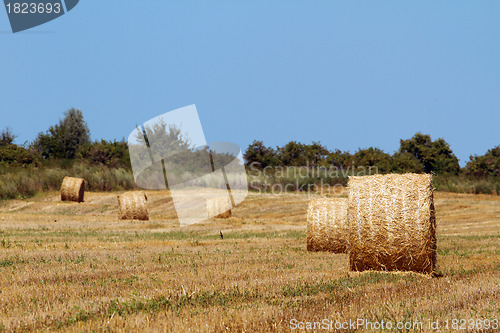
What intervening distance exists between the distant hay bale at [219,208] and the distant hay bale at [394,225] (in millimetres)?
19154

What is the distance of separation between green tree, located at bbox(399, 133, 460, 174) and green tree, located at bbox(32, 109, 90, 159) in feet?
147

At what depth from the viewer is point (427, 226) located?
412 inches

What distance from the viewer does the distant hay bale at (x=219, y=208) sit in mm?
29828

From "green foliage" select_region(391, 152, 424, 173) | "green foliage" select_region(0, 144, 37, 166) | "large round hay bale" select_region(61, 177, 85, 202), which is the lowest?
"large round hay bale" select_region(61, 177, 85, 202)

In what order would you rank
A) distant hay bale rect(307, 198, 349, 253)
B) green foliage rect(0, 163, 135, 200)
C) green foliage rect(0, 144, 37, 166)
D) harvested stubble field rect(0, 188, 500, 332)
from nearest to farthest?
harvested stubble field rect(0, 188, 500, 332) → distant hay bale rect(307, 198, 349, 253) → green foliage rect(0, 163, 135, 200) → green foliage rect(0, 144, 37, 166)

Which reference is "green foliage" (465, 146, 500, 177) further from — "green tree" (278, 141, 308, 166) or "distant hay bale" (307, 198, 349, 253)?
"distant hay bale" (307, 198, 349, 253)

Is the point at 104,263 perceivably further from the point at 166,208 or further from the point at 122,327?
the point at 166,208

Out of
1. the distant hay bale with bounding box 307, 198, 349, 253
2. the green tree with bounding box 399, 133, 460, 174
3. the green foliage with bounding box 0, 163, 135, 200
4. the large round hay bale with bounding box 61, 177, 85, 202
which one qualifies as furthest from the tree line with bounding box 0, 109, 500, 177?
the distant hay bale with bounding box 307, 198, 349, 253

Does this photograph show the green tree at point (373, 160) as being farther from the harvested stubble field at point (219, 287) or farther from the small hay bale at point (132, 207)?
the harvested stubble field at point (219, 287)

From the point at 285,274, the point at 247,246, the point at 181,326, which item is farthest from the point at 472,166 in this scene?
the point at 181,326

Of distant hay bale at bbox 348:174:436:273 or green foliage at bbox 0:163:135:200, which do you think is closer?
distant hay bale at bbox 348:174:436:273

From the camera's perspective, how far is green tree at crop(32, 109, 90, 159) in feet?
244

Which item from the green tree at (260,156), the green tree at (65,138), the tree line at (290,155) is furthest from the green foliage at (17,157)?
the green tree at (260,156)

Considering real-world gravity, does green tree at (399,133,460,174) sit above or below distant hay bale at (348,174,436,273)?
above
